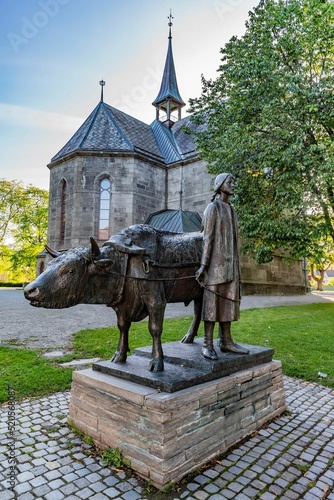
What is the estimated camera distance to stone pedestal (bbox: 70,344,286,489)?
2.86 m

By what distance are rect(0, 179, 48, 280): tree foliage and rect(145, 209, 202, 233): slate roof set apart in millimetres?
22480

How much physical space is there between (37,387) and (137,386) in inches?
97.0

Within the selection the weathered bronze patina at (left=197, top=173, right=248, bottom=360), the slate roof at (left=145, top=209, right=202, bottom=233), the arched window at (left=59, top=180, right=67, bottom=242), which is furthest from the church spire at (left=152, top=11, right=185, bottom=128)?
the weathered bronze patina at (left=197, top=173, right=248, bottom=360)

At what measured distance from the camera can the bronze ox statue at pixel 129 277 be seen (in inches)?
117

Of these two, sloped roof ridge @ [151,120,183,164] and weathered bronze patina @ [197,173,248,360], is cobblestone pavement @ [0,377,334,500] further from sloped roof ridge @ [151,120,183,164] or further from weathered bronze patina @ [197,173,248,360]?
sloped roof ridge @ [151,120,183,164]

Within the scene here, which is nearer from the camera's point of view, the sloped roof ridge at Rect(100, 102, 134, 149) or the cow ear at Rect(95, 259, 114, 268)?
the cow ear at Rect(95, 259, 114, 268)

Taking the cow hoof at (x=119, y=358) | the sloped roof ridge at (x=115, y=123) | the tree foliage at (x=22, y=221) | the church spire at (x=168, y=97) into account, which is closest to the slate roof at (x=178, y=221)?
the sloped roof ridge at (x=115, y=123)

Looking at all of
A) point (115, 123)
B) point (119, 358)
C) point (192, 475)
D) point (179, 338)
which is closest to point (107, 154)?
point (115, 123)

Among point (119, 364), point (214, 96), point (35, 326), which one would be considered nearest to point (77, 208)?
point (214, 96)

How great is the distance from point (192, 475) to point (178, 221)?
1537cm

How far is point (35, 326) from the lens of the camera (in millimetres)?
9336

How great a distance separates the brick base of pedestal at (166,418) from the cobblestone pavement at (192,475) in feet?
0.39

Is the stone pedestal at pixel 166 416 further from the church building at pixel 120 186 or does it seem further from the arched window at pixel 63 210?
the arched window at pixel 63 210

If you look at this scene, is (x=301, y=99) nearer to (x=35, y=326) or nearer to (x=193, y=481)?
(x=35, y=326)
